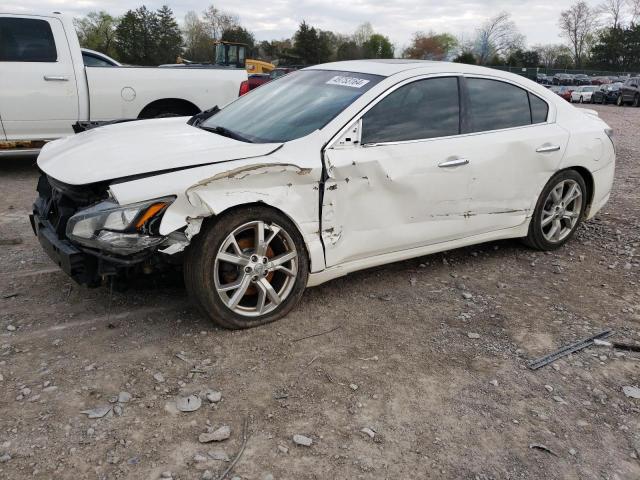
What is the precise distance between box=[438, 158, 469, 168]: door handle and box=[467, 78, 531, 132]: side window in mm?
293

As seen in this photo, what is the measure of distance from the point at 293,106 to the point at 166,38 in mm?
63077

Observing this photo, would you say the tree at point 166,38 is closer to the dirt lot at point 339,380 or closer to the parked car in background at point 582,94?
the parked car in background at point 582,94

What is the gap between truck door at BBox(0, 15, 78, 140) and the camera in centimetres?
676

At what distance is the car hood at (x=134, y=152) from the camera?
3115mm

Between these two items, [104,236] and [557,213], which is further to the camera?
[557,213]

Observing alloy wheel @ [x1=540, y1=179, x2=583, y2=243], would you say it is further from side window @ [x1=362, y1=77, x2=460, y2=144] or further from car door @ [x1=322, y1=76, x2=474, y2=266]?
side window @ [x1=362, y1=77, x2=460, y2=144]

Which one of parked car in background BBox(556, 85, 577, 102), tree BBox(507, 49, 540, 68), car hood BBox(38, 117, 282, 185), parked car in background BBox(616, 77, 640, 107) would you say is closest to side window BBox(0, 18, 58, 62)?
car hood BBox(38, 117, 282, 185)

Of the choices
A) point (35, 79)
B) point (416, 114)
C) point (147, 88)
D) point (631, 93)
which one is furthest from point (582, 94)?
point (416, 114)

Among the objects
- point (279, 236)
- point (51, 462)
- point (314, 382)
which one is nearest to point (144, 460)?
point (51, 462)

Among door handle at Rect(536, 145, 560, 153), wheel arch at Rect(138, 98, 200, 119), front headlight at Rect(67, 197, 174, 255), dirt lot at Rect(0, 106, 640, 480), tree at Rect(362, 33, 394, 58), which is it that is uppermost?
tree at Rect(362, 33, 394, 58)

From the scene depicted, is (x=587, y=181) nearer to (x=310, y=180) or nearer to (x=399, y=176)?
(x=399, y=176)

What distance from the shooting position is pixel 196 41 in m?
75.8

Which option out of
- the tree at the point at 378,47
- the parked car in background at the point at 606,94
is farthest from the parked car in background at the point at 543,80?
the tree at the point at 378,47

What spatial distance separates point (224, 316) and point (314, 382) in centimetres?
72
